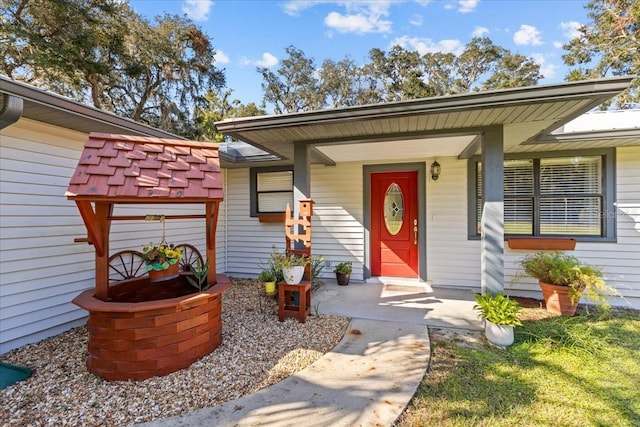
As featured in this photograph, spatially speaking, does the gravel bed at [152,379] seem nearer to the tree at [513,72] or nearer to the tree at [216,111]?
the tree at [216,111]

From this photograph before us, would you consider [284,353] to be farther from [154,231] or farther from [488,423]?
[154,231]

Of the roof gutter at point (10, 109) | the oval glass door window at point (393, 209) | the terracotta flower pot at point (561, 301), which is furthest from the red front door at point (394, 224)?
the roof gutter at point (10, 109)

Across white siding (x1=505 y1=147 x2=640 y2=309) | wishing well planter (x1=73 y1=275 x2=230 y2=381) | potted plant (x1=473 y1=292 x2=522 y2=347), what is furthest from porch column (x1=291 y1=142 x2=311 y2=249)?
white siding (x1=505 y1=147 x2=640 y2=309)

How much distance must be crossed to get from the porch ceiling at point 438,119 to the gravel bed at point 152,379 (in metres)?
2.39

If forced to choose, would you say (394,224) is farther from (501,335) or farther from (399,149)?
(501,335)

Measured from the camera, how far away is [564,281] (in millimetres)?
3895

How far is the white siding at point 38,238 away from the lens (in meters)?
2.99

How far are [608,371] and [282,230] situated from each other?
496cm

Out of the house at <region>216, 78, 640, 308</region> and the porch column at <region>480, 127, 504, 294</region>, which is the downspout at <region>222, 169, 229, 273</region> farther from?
Answer: the porch column at <region>480, 127, 504, 294</region>

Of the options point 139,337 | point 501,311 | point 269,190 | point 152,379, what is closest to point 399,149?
point 501,311

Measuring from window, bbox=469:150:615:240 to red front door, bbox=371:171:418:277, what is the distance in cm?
101

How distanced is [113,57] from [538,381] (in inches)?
612

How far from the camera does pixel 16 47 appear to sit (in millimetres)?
9117

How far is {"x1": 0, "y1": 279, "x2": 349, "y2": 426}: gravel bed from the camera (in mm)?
2066
